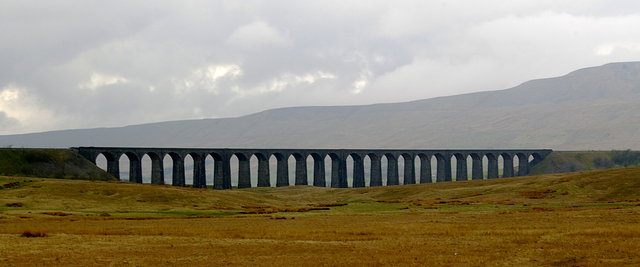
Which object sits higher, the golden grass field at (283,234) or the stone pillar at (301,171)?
the stone pillar at (301,171)

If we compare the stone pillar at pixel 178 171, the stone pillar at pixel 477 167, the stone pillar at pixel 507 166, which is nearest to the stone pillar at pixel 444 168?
the stone pillar at pixel 477 167

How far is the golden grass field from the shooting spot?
31812mm

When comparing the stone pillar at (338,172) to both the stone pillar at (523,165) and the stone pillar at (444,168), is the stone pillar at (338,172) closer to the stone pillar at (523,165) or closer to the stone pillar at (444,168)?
the stone pillar at (444,168)

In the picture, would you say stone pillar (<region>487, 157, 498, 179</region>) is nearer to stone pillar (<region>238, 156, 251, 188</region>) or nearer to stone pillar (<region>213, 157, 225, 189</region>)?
→ stone pillar (<region>238, 156, 251, 188</region>)

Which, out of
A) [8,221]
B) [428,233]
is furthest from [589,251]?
[8,221]

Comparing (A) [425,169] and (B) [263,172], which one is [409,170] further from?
(B) [263,172]

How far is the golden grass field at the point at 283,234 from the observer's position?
31.8m

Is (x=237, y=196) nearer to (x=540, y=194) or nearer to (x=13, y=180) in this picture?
(x=13, y=180)

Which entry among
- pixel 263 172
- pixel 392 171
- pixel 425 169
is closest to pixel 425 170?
pixel 425 169

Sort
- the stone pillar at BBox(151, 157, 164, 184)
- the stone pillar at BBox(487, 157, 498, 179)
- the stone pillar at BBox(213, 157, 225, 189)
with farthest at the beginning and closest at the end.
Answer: the stone pillar at BBox(487, 157, 498, 179) → the stone pillar at BBox(213, 157, 225, 189) → the stone pillar at BBox(151, 157, 164, 184)

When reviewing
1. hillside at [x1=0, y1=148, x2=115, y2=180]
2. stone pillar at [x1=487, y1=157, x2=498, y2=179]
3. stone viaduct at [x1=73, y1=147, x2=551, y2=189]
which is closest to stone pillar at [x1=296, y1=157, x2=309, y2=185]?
stone viaduct at [x1=73, y1=147, x2=551, y2=189]

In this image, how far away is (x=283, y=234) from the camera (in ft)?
143

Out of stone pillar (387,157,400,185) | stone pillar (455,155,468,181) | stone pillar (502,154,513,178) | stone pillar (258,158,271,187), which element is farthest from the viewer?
stone pillar (502,154,513,178)

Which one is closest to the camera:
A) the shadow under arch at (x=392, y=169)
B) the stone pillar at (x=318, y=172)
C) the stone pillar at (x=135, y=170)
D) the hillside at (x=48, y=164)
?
the hillside at (x=48, y=164)
